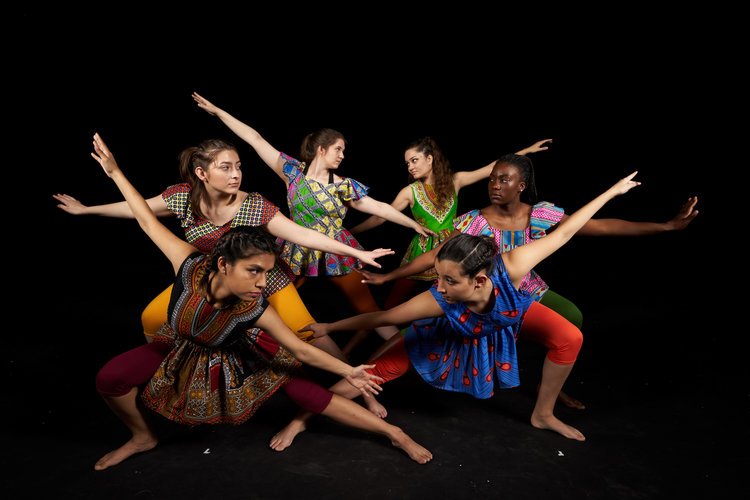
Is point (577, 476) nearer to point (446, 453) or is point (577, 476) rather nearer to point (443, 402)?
point (446, 453)

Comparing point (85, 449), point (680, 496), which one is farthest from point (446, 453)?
point (85, 449)

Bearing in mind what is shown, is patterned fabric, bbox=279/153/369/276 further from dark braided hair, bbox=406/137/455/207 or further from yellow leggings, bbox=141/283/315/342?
dark braided hair, bbox=406/137/455/207

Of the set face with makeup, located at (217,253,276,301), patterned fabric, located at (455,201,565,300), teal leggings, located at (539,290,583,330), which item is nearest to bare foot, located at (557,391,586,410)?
teal leggings, located at (539,290,583,330)

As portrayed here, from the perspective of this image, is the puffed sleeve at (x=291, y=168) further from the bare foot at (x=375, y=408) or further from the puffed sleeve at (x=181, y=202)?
the bare foot at (x=375, y=408)

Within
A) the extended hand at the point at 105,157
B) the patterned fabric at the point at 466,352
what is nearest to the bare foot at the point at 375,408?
the patterned fabric at the point at 466,352

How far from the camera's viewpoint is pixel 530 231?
3152 mm

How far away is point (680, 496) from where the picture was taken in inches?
90.0

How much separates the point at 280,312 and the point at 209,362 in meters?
0.53

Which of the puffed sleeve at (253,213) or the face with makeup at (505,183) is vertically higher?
the face with makeup at (505,183)

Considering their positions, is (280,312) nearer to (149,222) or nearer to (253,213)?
(253,213)

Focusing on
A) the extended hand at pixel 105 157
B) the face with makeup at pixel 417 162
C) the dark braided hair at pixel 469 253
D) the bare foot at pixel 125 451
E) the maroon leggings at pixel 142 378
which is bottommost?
the bare foot at pixel 125 451

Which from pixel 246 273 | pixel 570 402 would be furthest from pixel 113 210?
pixel 570 402

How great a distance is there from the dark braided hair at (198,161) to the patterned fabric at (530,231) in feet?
4.35

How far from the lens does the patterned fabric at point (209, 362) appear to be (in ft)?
7.79
